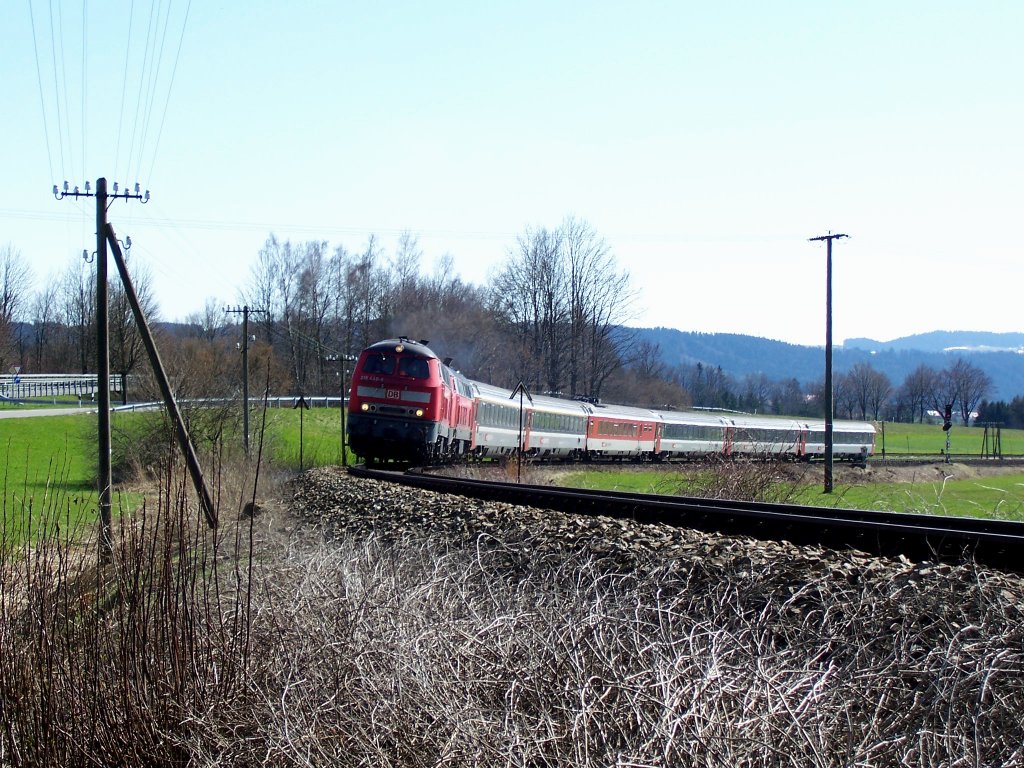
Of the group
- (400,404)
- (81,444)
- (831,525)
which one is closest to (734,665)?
(831,525)

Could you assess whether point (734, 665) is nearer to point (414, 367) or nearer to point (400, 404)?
point (400, 404)

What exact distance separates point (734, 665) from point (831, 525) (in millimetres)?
5381

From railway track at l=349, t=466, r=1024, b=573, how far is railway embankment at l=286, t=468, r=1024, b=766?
1013 mm

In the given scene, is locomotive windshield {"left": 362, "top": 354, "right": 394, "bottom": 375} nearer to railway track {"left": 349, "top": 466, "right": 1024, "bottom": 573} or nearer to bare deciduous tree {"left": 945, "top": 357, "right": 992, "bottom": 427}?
railway track {"left": 349, "top": 466, "right": 1024, "bottom": 573}

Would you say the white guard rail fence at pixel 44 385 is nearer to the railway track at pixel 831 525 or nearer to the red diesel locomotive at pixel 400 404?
the red diesel locomotive at pixel 400 404

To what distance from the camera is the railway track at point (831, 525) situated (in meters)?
7.97

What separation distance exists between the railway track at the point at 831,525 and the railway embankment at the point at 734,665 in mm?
1013

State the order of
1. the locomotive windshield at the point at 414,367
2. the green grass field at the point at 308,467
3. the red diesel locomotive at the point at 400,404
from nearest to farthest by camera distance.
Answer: the green grass field at the point at 308,467 < the red diesel locomotive at the point at 400,404 < the locomotive windshield at the point at 414,367

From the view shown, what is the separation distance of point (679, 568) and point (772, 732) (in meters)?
3.64

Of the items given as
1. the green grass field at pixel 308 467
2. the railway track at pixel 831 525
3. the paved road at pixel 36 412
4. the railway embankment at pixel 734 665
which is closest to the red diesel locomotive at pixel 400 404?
the green grass field at pixel 308 467

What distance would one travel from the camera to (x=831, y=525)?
9.60m

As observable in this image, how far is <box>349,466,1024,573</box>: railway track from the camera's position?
7.97 m

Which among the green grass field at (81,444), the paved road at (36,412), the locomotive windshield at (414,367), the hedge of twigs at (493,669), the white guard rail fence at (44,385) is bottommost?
the green grass field at (81,444)

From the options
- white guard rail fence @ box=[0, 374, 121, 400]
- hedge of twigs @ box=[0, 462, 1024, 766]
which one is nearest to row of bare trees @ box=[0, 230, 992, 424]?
white guard rail fence @ box=[0, 374, 121, 400]
